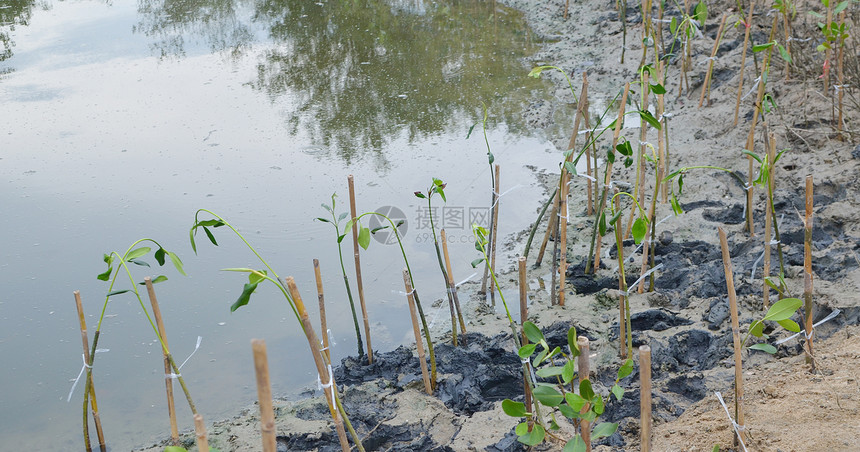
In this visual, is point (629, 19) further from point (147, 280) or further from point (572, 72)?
point (147, 280)

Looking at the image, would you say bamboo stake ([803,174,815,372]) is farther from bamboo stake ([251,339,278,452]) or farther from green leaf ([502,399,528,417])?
bamboo stake ([251,339,278,452])

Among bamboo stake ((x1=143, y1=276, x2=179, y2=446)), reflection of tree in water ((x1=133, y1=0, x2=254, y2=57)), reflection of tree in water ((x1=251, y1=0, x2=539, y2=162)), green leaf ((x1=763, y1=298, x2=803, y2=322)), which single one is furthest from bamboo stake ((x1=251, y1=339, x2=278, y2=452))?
reflection of tree in water ((x1=133, y1=0, x2=254, y2=57))

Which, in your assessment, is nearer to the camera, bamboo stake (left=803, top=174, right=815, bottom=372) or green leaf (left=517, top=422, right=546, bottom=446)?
green leaf (left=517, top=422, right=546, bottom=446)

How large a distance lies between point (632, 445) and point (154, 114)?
14.7ft

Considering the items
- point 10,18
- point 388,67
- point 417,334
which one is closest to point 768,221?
point 417,334

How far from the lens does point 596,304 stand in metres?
2.94

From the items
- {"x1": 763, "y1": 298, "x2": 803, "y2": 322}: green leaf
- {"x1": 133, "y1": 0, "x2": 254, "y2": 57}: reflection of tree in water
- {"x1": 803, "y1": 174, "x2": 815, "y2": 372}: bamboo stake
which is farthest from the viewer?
{"x1": 133, "y1": 0, "x2": 254, "y2": 57}: reflection of tree in water

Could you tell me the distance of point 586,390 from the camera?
1.43 metres

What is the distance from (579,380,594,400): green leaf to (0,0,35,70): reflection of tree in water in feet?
22.6

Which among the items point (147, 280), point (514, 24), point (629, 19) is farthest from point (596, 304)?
point (514, 24)

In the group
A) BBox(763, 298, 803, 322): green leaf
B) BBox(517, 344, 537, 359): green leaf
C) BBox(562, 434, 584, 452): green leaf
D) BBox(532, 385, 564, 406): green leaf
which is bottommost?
BBox(562, 434, 584, 452): green leaf

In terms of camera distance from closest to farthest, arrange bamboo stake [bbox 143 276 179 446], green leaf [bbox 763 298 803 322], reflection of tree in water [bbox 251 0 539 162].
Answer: green leaf [bbox 763 298 803 322], bamboo stake [bbox 143 276 179 446], reflection of tree in water [bbox 251 0 539 162]

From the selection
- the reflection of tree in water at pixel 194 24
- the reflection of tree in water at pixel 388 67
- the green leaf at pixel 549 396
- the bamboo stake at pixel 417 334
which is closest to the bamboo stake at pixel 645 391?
the green leaf at pixel 549 396

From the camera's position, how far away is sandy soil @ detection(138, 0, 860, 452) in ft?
6.31
